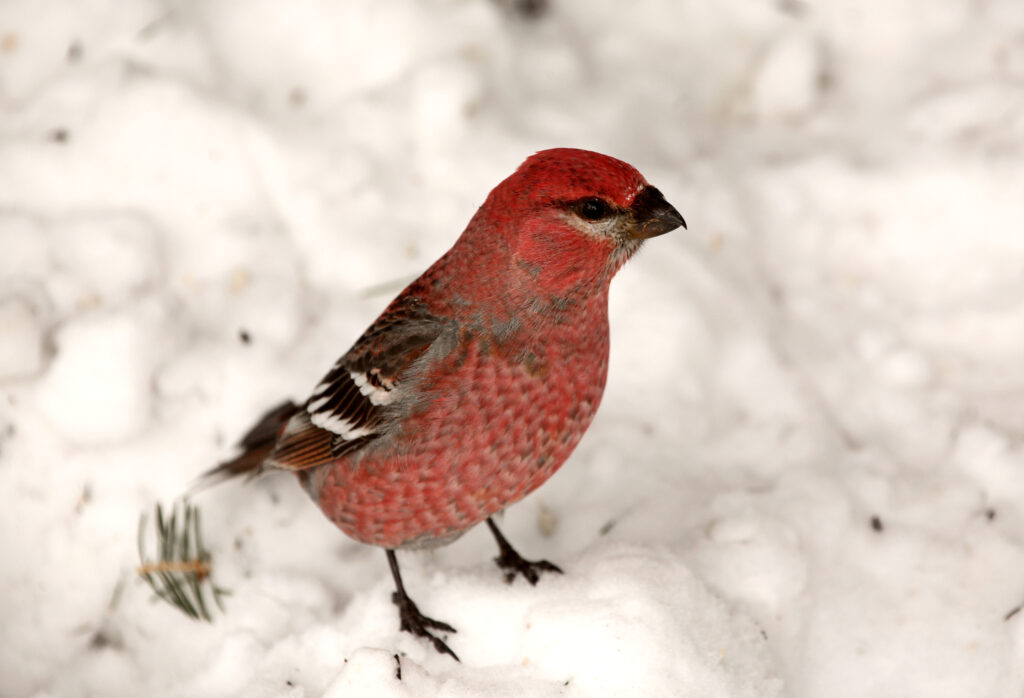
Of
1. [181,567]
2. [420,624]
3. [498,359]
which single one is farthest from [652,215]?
[181,567]

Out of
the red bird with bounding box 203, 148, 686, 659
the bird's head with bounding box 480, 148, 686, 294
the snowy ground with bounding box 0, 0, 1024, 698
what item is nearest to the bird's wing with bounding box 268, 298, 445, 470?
the red bird with bounding box 203, 148, 686, 659

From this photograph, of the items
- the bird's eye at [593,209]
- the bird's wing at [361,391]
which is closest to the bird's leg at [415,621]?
the bird's wing at [361,391]

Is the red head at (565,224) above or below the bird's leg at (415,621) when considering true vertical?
above

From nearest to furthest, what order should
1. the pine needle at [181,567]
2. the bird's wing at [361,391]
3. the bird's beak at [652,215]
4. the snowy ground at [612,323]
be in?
the bird's beak at [652,215] < the bird's wing at [361,391] < the snowy ground at [612,323] < the pine needle at [181,567]

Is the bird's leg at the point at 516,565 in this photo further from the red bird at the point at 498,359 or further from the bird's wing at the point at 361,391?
the bird's wing at the point at 361,391

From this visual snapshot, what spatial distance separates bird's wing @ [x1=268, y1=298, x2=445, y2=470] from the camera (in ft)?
9.40

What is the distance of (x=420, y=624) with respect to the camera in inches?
118

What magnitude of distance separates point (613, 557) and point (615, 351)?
102 cm

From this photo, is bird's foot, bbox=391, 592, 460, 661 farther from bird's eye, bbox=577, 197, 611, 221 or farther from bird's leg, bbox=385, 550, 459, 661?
bird's eye, bbox=577, 197, 611, 221

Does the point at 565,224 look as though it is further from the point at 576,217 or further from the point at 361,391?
the point at 361,391

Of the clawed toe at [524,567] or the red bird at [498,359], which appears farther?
the clawed toe at [524,567]

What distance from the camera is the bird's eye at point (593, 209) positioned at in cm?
266

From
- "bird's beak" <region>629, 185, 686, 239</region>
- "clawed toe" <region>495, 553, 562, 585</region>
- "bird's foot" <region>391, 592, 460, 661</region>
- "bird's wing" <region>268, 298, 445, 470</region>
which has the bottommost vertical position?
"bird's foot" <region>391, 592, 460, 661</region>

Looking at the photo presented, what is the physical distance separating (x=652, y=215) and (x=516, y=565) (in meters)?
1.24
